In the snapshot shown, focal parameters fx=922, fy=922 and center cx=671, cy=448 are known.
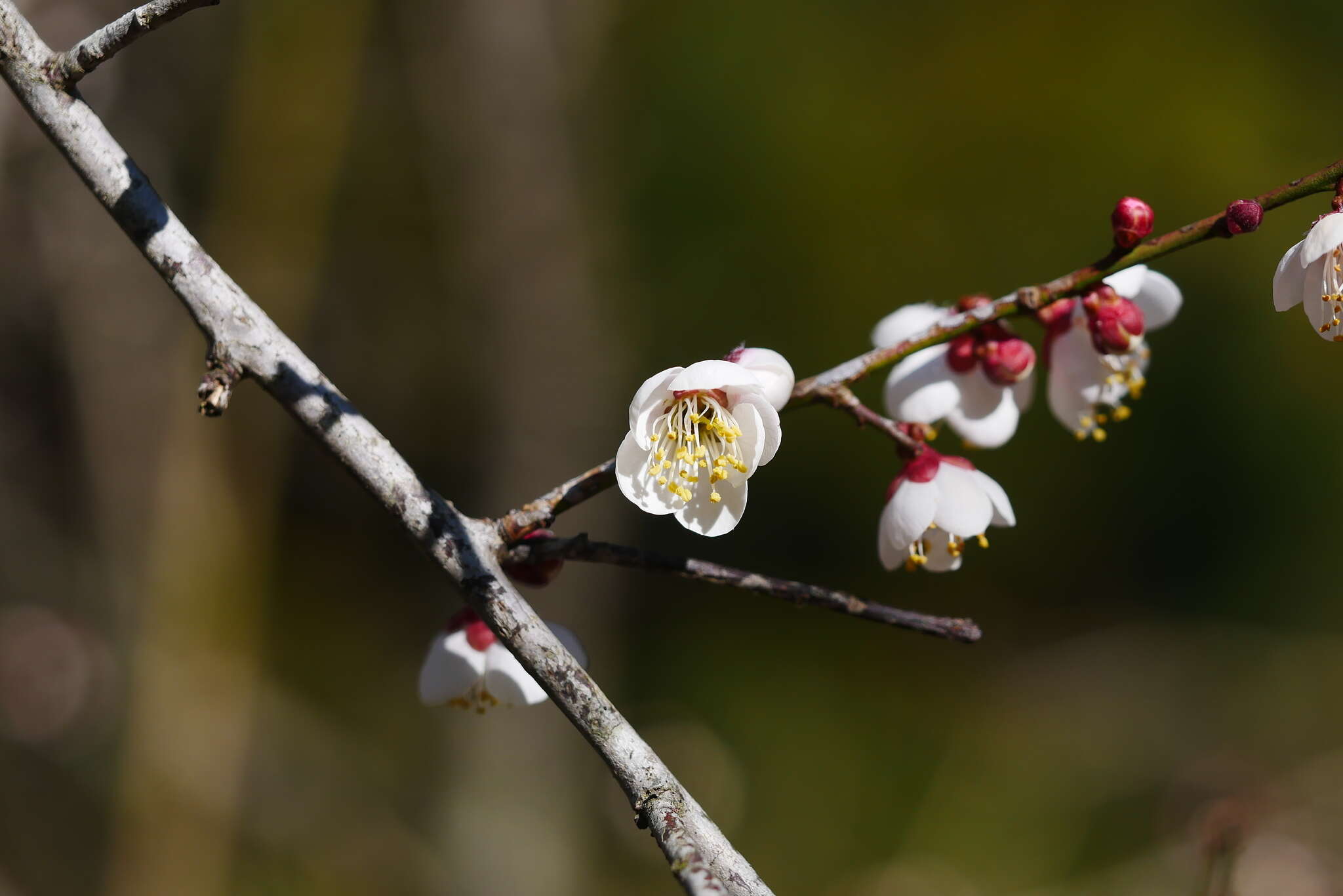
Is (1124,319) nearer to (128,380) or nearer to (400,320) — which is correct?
(128,380)

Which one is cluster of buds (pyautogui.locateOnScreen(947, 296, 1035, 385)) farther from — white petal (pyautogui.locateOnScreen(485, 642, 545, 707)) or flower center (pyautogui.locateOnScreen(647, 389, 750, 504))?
white petal (pyautogui.locateOnScreen(485, 642, 545, 707))

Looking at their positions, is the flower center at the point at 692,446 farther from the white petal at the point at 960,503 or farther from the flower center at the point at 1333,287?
the flower center at the point at 1333,287

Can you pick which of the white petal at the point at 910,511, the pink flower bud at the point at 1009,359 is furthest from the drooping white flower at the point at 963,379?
the white petal at the point at 910,511

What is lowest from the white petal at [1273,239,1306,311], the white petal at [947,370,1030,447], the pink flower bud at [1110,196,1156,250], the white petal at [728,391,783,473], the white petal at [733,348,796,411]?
the white petal at [728,391,783,473]

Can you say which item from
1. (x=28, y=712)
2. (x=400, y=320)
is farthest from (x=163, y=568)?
(x=400, y=320)

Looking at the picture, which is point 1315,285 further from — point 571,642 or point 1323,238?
point 571,642

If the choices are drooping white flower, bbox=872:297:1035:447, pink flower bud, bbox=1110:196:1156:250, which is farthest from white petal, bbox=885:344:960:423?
pink flower bud, bbox=1110:196:1156:250

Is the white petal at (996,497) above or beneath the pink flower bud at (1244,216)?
beneath
